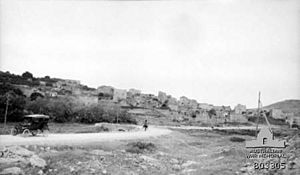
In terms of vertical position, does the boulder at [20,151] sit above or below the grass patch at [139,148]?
above

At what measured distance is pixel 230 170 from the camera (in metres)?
12.4

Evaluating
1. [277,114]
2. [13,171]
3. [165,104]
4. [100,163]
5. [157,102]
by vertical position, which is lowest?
[100,163]

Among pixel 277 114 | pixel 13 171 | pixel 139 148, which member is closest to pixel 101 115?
pixel 139 148

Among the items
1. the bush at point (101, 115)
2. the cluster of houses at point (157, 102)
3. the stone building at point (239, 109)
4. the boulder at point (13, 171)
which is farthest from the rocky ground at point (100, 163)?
the stone building at point (239, 109)

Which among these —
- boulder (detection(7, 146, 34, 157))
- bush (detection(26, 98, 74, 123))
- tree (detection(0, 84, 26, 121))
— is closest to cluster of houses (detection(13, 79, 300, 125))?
bush (detection(26, 98, 74, 123))

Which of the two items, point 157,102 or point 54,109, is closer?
point 54,109

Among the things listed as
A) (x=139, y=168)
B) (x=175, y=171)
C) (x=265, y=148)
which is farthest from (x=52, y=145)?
(x=265, y=148)

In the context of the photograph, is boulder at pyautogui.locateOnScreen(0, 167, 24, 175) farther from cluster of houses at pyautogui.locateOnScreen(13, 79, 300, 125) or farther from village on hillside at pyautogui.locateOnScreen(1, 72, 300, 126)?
cluster of houses at pyautogui.locateOnScreen(13, 79, 300, 125)

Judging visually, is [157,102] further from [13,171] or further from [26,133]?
[13,171]

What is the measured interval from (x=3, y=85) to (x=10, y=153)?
1758 inches

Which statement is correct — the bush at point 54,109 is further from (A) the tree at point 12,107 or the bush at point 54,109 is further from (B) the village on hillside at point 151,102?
(B) the village on hillside at point 151,102
